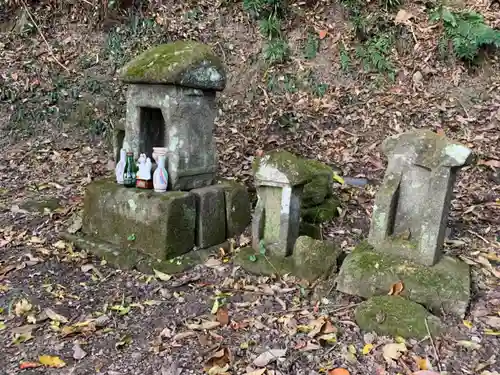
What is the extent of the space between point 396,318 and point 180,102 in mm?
2571

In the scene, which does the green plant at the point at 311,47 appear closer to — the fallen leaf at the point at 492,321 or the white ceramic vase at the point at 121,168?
the white ceramic vase at the point at 121,168

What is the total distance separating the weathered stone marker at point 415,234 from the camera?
3.38m

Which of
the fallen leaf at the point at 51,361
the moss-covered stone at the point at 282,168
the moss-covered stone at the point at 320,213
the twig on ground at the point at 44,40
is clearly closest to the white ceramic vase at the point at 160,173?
the moss-covered stone at the point at 282,168

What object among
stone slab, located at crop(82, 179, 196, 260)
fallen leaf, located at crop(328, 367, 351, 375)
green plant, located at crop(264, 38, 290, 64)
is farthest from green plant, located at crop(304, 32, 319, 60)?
fallen leaf, located at crop(328, 367, 351, 375)

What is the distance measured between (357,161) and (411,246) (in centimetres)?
291

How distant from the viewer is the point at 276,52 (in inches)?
328

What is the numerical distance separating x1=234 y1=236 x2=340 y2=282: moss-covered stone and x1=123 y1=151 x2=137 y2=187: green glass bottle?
136 cm

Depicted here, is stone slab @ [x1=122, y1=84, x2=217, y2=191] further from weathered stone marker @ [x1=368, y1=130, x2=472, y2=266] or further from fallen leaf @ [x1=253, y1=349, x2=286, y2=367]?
fallen leaf @ [x1=253, y1=349, x2=286, y2=367]

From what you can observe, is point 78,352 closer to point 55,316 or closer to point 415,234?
point 55,316

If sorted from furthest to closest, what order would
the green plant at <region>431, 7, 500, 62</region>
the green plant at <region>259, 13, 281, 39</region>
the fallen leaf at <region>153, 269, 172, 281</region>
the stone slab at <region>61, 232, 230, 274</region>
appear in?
the green plant at <region>259, 13, 281, 39</region>, the green plant at <region>431, 7, 500, 62</region>, the stone slab at <region>61, 232, 230, 274</region>, the fallen leaf at <region>153, 269, 172, 281</region>

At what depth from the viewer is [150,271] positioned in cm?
420

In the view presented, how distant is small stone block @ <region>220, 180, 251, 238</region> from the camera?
4.74 m

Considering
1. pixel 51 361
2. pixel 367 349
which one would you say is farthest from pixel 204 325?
pixel 367 349

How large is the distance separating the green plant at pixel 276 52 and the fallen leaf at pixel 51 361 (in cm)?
640
